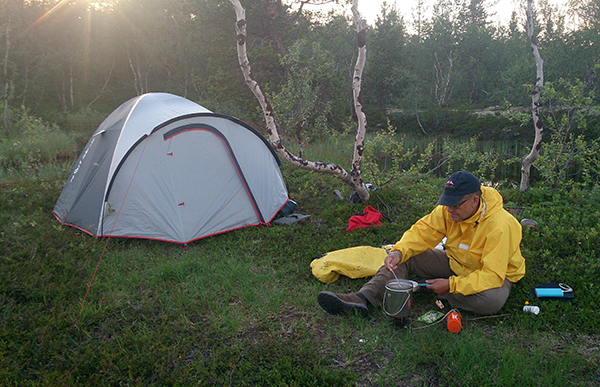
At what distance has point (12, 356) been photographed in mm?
3164

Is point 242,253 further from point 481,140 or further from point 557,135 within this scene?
point 481,140

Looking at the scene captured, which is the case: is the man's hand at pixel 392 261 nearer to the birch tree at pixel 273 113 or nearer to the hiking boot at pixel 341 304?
the hiking boot at pixel 341 304

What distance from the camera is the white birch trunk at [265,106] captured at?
520 cm

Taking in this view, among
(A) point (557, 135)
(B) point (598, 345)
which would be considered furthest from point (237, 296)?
(A) point (557, 135)

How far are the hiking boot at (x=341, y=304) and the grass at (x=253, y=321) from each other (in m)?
0.09

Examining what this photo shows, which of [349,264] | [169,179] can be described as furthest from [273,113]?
[349,264]

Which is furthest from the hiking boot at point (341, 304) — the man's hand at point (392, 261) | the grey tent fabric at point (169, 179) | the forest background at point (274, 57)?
the forest background at point (274, 57)

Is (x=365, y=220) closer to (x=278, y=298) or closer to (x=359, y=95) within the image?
(x=359, y=95)

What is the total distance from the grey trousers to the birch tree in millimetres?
2390

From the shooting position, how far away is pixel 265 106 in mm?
5508

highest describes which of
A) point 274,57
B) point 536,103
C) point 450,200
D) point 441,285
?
point 274,57

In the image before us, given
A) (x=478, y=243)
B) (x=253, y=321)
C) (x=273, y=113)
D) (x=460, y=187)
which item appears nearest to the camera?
(x=460, y=187)

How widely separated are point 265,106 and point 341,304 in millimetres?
3020

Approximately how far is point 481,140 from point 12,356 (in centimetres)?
2092
